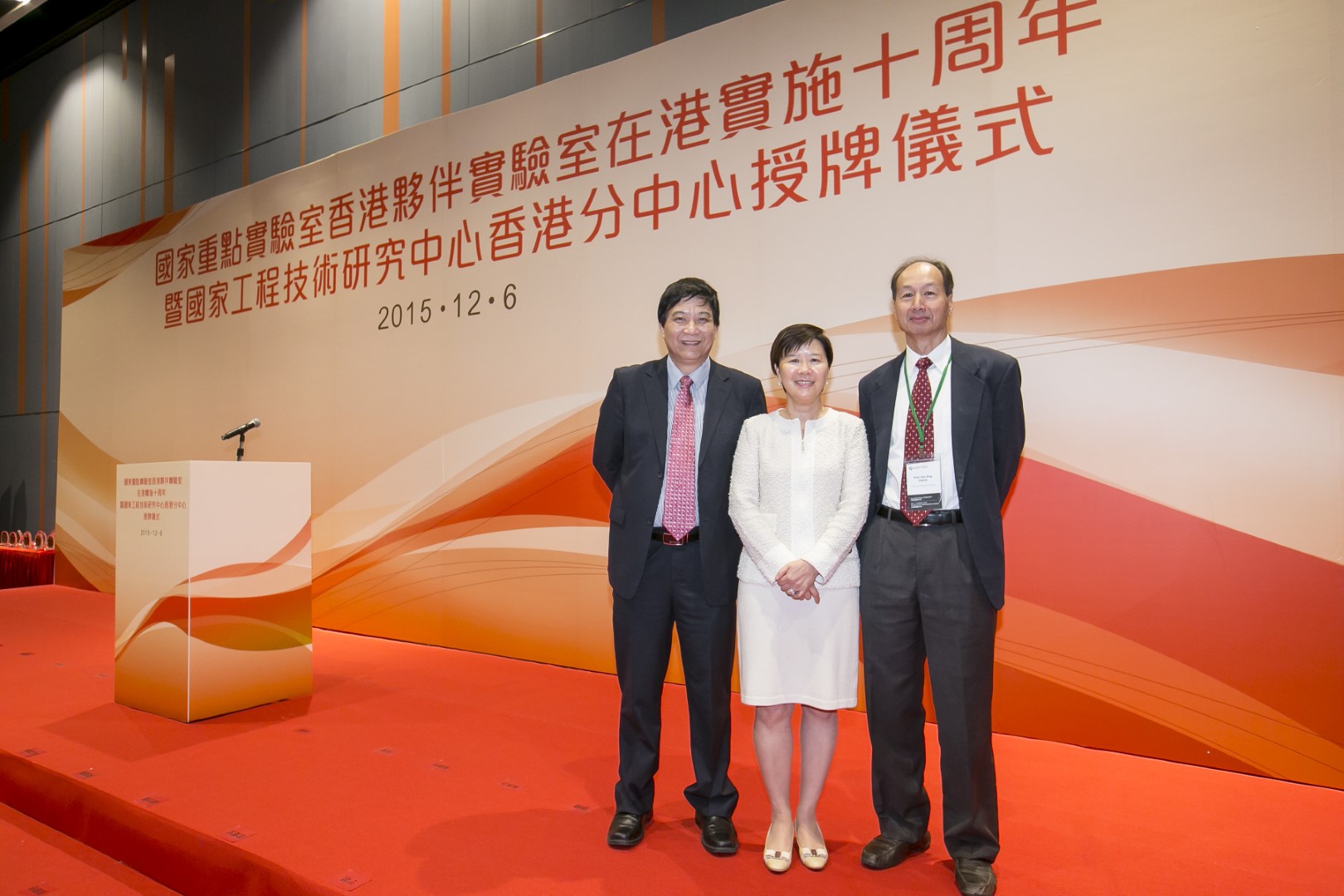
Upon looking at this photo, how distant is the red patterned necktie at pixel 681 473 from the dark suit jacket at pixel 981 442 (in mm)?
467

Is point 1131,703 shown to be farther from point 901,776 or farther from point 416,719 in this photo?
point 416,719

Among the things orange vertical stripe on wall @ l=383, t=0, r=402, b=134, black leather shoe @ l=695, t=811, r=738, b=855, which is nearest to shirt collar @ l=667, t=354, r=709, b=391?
black leather shoe @ l=695, t=811, r=738, b=855

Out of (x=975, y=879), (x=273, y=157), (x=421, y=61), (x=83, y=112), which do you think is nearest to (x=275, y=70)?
(x=273, y=157)

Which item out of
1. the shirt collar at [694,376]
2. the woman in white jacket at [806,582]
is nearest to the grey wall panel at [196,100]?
the shirt collar at [694,376]

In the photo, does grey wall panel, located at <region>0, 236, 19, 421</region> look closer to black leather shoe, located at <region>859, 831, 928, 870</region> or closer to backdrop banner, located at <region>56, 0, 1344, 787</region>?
backdrop banner, located at <region>56, 0, 1344, 787</region>

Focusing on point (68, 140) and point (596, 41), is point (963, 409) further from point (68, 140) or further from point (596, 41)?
point (68, 140)

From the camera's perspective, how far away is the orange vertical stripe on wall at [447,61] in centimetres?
504

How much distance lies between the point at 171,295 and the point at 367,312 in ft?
8.13

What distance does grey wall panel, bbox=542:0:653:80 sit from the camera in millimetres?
4230

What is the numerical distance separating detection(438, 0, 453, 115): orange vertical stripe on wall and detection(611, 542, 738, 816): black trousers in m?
4.04

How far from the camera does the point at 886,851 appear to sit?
1.94 metres

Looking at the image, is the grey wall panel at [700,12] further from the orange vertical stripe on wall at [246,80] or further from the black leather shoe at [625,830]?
the orange vertical stripe on wall at [246,80]

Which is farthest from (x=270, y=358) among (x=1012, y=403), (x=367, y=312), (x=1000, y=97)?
(x=1012, y=403)

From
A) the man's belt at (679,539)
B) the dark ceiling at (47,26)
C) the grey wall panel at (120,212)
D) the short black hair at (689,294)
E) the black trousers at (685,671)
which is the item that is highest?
the dark ceiling at (47,26)
